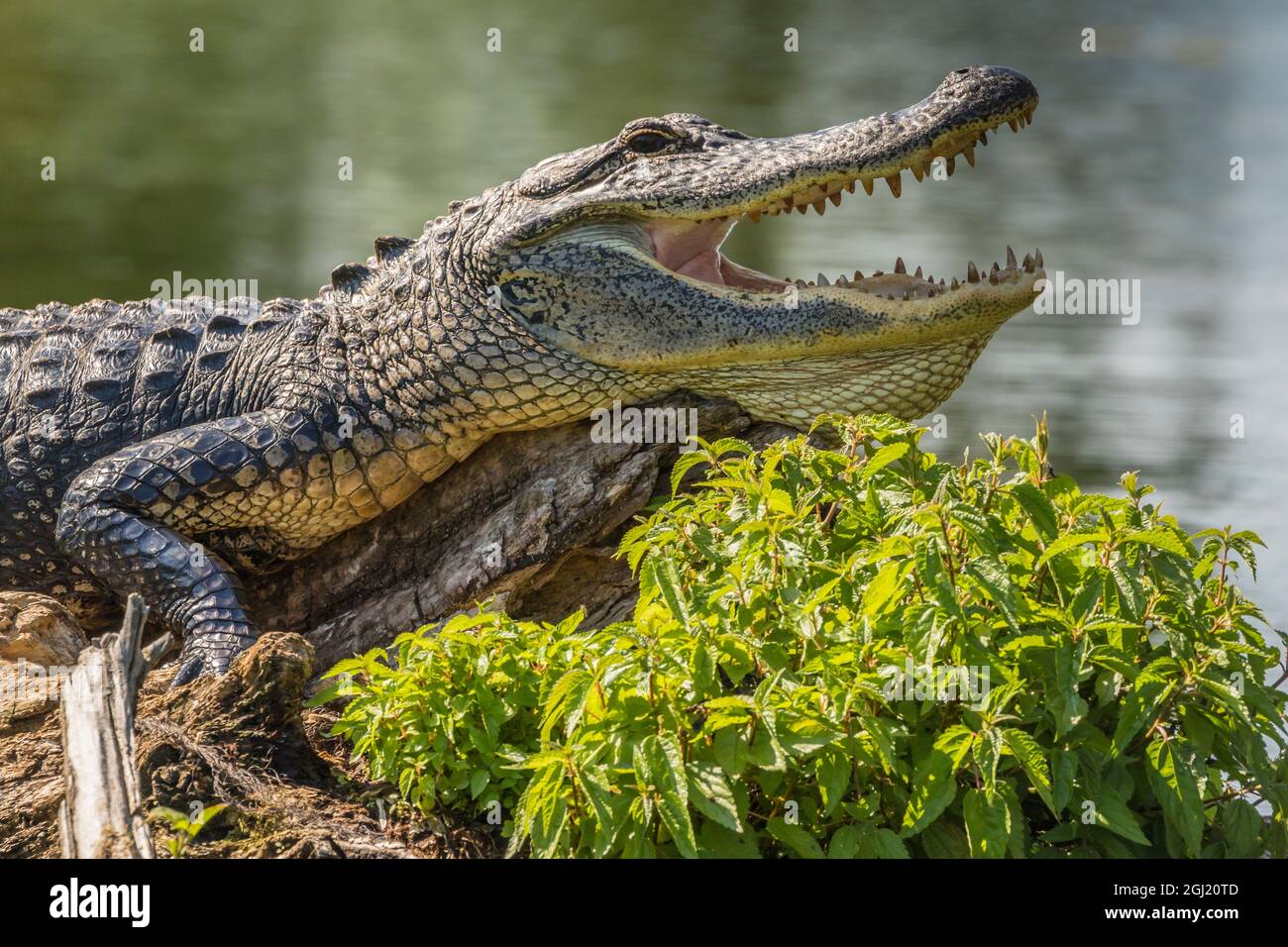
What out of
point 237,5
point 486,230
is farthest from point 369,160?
point 486,230

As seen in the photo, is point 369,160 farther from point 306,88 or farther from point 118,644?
point 118,644

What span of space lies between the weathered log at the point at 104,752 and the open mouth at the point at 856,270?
1765 millimetres

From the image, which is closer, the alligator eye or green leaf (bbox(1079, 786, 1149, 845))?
green leaf (bbox(1079, 786, 1149, 845))

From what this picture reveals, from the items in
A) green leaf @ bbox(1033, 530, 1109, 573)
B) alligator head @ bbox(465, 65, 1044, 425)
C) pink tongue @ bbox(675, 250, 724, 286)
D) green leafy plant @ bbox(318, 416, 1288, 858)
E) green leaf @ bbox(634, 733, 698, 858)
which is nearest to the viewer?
green leaf @ bbox(634, 733, 698, 858)

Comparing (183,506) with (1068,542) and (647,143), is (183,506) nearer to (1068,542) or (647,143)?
(647,143)

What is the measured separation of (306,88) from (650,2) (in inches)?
209

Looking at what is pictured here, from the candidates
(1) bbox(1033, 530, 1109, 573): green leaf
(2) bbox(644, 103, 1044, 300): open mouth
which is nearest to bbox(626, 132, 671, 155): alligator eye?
(2) bbox(644, 103, 1044, 300): open mouth

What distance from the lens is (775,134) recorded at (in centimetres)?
1418

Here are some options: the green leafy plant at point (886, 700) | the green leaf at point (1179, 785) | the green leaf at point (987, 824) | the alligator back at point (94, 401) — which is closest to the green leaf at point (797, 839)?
the green leafy plant at point (886, 700)

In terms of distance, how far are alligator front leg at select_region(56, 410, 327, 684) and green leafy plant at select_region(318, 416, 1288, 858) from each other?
120 centimetres

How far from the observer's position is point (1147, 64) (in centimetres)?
1758

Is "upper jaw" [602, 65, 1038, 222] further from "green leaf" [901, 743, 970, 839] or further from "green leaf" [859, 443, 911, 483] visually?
"green leaf" [901, 743, 970, 839]

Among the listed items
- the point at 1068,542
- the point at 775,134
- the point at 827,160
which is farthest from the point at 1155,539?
the point at 775,134

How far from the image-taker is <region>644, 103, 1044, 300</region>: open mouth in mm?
3869
